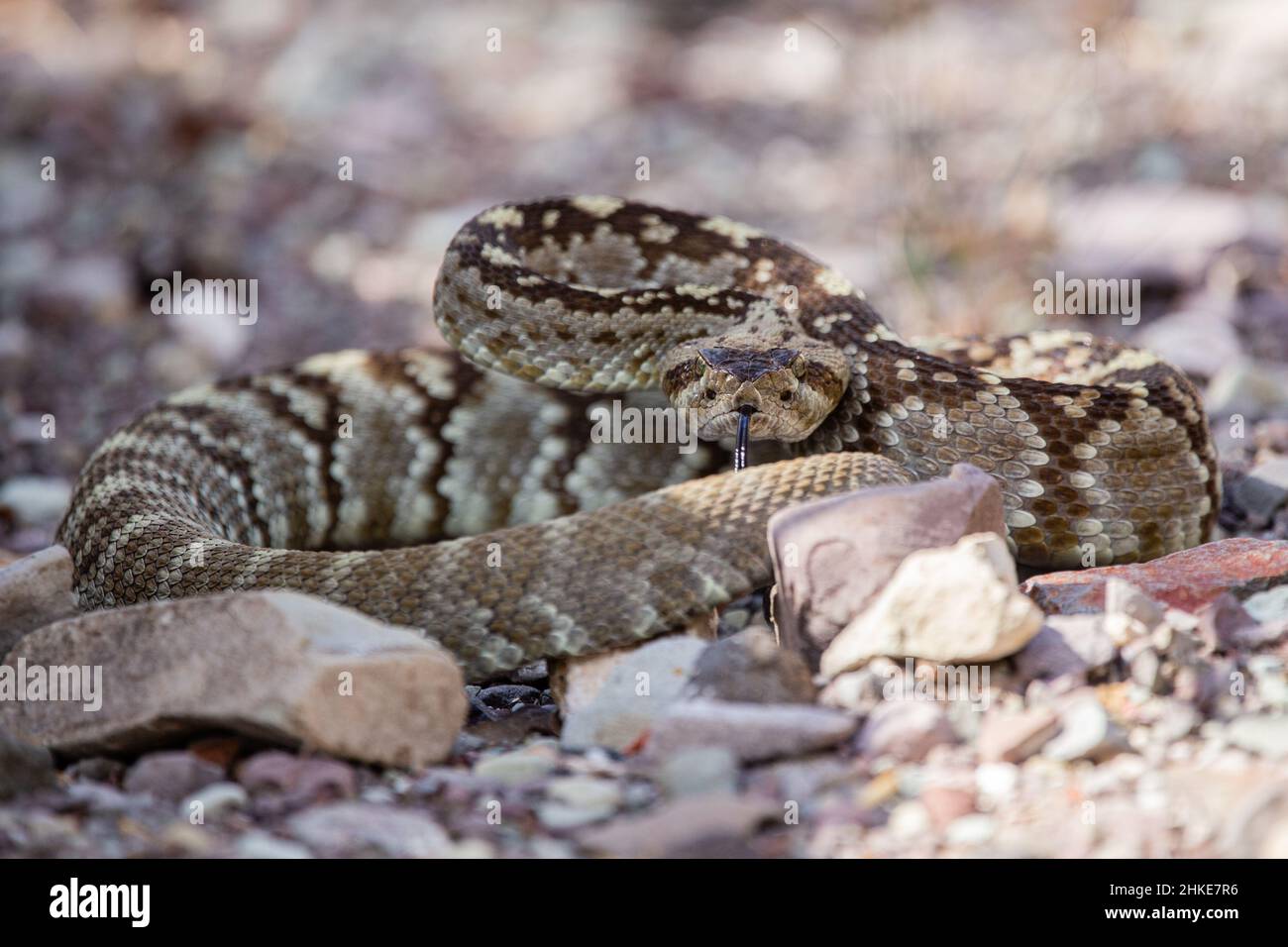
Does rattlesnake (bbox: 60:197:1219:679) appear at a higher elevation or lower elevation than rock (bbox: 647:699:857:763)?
higher

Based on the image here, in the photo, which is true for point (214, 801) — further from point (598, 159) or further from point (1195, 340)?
point (598, 159)

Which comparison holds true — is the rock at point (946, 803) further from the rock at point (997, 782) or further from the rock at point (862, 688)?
the rock at point (862, 688)

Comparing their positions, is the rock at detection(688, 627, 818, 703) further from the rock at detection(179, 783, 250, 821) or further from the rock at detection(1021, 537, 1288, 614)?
the rock at detection(179, 783, 250, 821)

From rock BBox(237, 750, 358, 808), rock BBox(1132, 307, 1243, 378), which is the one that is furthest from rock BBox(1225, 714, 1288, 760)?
rock BBox(1132, 307, 1243, 378)

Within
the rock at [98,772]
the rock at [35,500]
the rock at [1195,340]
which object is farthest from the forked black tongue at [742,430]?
the rock at [35,500]

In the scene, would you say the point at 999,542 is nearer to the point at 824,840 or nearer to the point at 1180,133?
the point at 824,840
